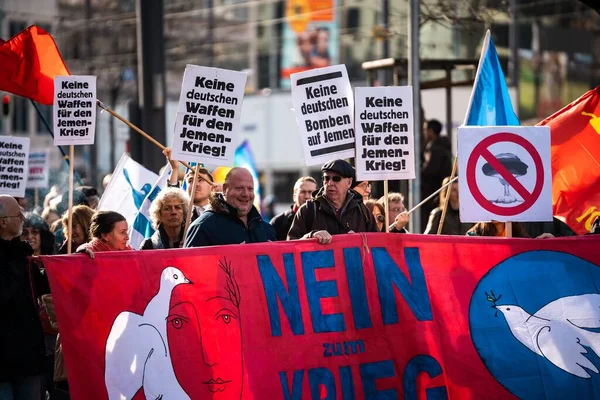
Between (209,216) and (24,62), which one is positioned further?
(24,62)

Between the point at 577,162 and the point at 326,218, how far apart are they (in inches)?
96.3

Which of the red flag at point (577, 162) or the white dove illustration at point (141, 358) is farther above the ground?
the red flag at point (577, 162)

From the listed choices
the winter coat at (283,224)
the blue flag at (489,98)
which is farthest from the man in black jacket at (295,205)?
the blue flag at (489,98)

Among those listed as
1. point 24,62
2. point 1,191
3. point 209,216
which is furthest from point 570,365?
point 1,191

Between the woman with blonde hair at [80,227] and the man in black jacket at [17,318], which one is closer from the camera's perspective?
the man in black jacket at [17,318]

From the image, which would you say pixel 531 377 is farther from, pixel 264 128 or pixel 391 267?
pixel 264 128

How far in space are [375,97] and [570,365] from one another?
2.30 m

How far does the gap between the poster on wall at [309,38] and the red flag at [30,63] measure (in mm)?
42917

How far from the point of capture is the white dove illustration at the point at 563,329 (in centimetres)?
735

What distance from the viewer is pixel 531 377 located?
7.32 m

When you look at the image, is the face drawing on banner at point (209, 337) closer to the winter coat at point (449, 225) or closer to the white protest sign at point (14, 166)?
the winter coat at point (449, 225)

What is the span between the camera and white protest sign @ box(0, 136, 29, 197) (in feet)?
36.5

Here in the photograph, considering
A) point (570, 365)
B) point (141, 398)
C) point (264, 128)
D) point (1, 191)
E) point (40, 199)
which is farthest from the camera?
point (264, 128)

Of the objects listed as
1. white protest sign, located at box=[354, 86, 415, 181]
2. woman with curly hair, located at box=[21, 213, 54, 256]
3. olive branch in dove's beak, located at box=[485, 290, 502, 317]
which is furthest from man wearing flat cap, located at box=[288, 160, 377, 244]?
woman with curly hair, located at box=[21, 213, 54, 256]
